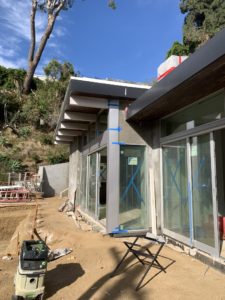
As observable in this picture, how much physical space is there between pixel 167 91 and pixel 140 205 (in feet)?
10.1

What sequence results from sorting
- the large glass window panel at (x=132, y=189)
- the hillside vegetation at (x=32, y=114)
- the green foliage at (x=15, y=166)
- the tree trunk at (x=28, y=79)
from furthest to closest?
the tree trunk at (x=28, y=79)
the hillside vegetation at (x=32, y=114)
the green foliage at (x=15, y=166)
the large glass window panel at (x=132, y=189)

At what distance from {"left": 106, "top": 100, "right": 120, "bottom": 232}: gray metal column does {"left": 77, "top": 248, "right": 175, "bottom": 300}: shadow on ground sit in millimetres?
1385

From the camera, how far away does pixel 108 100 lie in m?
6.20

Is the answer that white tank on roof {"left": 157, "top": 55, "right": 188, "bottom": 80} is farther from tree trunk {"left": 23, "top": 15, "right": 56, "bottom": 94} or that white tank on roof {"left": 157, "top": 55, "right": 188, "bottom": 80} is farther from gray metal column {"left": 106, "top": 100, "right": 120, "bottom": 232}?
tree trunk {"left": 23, "top": 15, "right": 56, "bottom": 94}

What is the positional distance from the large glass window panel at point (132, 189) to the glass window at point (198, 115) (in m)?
1.01

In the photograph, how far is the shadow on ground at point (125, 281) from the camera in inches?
126

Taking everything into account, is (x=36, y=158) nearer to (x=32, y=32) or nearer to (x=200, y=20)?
(x=32, y=32)

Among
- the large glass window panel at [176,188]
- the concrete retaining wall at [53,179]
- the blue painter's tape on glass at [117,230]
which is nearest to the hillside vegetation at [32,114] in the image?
the concrete retaining wall at [53,179]

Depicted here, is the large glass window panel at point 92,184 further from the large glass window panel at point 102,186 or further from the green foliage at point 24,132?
the green foliage at point 24,132

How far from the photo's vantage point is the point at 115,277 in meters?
3.74

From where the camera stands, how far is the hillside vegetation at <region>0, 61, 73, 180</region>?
22344 mm

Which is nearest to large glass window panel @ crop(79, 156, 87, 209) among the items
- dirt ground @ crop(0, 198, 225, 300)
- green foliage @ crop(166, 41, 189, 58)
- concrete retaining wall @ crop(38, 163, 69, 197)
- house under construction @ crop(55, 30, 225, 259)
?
house under construction @ crop(55, 30, 225, 259)

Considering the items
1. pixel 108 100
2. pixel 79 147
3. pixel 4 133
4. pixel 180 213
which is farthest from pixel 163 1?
pixel 4 133

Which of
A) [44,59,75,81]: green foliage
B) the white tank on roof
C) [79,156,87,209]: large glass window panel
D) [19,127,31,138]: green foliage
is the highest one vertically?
[44,59,75,81]: green foliage
